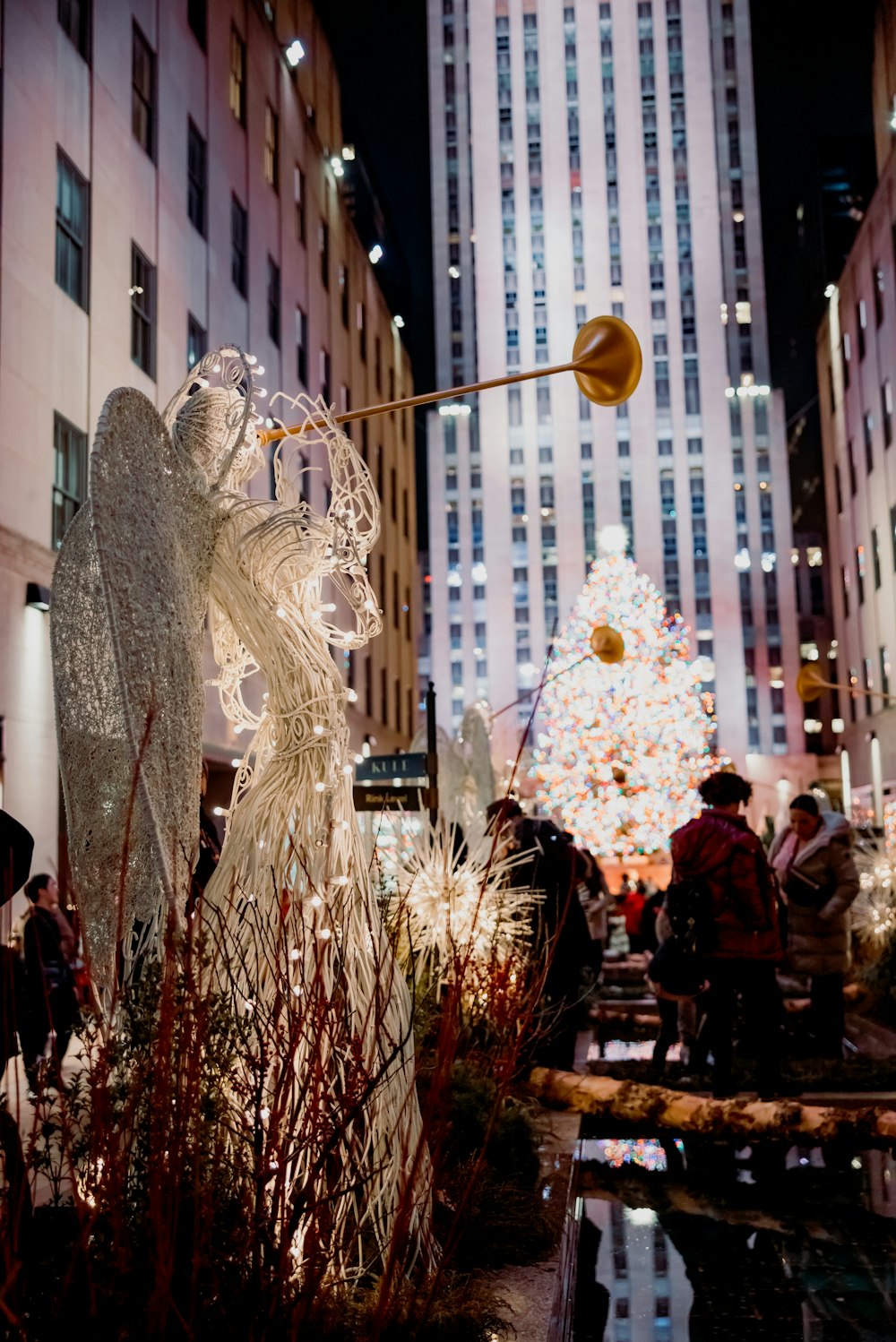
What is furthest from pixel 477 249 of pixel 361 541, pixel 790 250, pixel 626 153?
pixel 361 541

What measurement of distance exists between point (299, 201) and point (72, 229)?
15137 millimetres

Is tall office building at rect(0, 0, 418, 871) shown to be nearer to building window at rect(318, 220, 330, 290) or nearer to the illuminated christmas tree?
building window at rect(318, 220, 330, 290)

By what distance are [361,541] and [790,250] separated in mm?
111887

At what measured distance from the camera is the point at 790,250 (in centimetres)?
10856

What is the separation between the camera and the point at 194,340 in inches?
838

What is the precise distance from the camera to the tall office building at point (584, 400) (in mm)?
79812

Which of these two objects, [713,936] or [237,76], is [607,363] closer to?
[713,936]

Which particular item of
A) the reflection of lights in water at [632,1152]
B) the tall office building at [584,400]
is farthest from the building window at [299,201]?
the tall office building at [584,400]

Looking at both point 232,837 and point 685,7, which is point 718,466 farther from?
point 232,837

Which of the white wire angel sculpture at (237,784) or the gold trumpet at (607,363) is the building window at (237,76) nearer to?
the gold trumpet at (607,363)

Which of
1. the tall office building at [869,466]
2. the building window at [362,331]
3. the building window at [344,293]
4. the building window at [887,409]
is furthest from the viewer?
the building window at [362,331]

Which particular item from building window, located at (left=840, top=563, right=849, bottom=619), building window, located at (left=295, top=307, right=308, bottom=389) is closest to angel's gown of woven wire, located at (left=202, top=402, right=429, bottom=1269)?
building window, located at (left=295, top=307, right=308, bottom=389)

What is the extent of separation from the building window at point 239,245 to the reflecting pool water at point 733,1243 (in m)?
19.9

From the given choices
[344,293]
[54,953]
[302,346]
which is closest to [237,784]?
[54,953]
